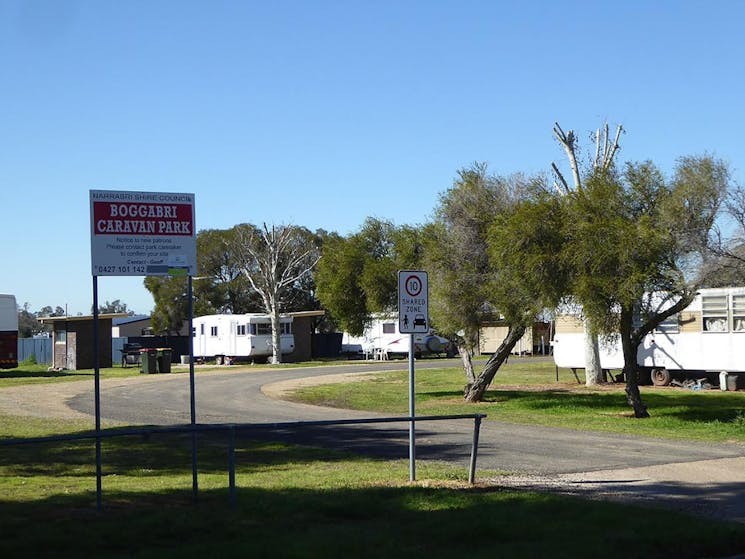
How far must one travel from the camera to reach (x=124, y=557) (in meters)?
7.31

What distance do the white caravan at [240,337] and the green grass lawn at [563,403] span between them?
18638mm

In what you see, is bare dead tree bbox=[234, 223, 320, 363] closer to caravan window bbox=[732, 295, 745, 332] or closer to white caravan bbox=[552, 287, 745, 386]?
white caravan bbox=[552, 287, 745, 386]

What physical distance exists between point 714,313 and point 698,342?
1160mm

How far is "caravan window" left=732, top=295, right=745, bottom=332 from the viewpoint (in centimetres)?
2716

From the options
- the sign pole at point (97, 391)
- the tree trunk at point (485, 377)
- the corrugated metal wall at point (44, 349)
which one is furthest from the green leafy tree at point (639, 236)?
the corrugated metal wall at point (44, 349)

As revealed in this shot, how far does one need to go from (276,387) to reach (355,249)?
18.7 ft

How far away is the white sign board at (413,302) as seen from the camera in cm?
1155

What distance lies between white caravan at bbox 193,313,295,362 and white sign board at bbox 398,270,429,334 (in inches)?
1671

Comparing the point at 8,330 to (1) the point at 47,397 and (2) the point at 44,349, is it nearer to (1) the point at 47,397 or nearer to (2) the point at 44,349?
(1) the point at 47,397

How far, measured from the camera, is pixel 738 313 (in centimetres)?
2723

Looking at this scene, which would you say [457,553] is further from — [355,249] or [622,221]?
[355,249]

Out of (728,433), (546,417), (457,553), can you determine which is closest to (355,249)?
(546,417)

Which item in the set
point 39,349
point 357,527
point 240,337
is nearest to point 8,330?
point 240,337

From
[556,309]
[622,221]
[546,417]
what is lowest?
[546,417]
